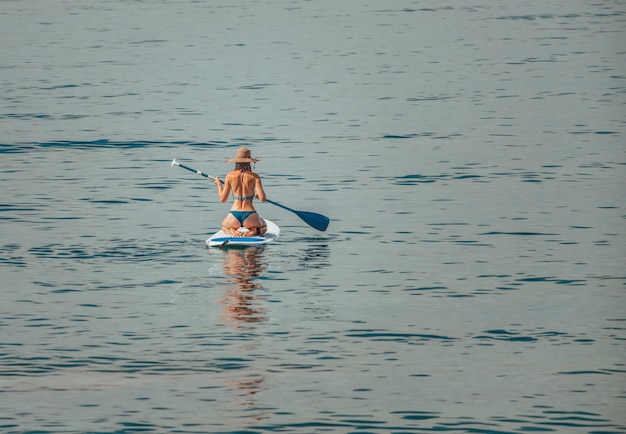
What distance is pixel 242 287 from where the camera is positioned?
86.3ft

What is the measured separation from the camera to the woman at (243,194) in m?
28.6

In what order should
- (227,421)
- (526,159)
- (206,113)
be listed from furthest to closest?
(206,113) < (526,159) < (227,421)

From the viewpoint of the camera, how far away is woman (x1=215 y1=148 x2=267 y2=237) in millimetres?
28609

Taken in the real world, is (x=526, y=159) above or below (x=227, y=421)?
above

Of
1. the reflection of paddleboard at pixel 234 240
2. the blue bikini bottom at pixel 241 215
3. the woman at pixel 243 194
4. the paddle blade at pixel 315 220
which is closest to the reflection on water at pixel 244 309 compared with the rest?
the reflection of paddleboard at pixel 234 240

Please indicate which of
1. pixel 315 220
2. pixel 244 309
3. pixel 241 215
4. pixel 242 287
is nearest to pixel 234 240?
pixel 241 215

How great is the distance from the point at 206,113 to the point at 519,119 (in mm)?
10459

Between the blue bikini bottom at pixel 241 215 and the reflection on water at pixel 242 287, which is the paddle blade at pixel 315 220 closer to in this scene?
the reflection on water at pixel 242 287

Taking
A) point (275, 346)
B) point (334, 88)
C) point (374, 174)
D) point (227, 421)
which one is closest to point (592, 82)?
point (334, 88)

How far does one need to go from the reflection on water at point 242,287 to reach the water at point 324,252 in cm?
7

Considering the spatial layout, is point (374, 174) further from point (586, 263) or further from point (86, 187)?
point (586, 263)

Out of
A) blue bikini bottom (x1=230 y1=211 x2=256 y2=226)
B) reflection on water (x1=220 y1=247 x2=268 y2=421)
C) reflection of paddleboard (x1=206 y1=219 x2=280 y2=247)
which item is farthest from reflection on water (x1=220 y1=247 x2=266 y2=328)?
blue bikini bottom (x1=230 y1=211 x2=256 y2=226)

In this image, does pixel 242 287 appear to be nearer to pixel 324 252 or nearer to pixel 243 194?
pixel 243 194

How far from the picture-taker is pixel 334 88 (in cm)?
5838
